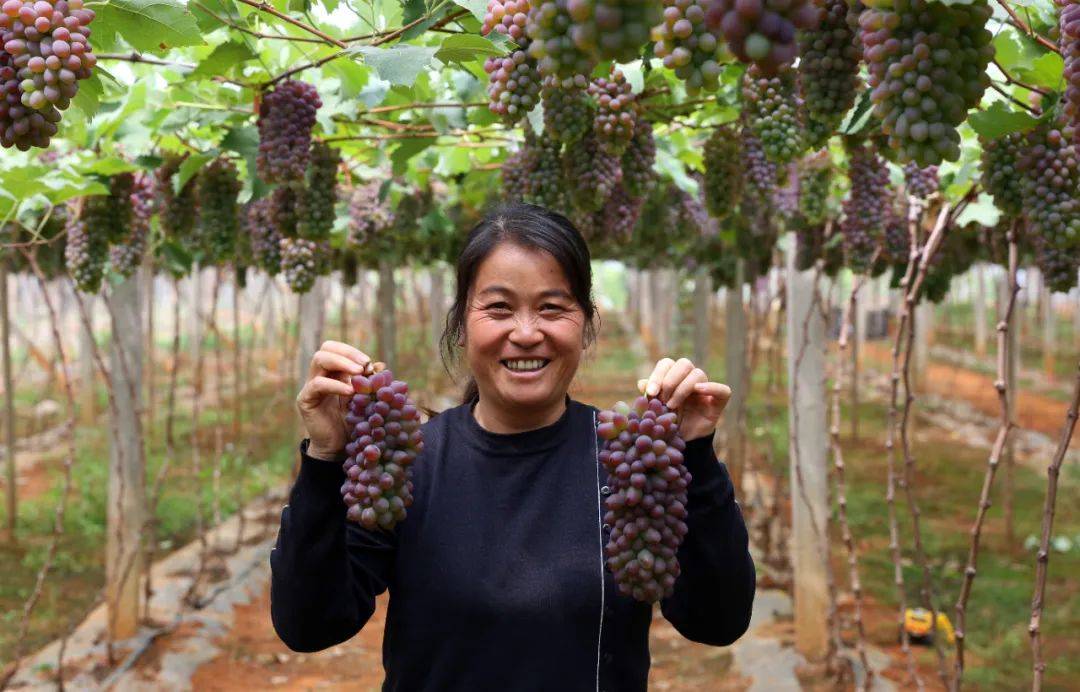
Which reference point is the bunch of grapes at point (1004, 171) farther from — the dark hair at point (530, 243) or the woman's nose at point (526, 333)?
the woman's nose at point (526, 333)

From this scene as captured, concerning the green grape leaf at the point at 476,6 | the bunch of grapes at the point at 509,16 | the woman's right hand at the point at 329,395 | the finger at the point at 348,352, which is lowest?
the woman's right hand at the point at 329,395

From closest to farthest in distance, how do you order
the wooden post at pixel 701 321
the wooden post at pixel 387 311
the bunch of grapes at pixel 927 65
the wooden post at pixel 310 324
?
1. the bunch of grapes at pixel 927 65
2. the wooden post at pixel 310 324
3. the wooden post at pixel 701 321
4. the wooden post at pixel 387 311

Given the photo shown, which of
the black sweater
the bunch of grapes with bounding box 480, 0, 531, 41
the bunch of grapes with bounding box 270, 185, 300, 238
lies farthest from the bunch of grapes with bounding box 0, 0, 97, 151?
the bunch of grapes with bounding box 270, 185, 300, 238

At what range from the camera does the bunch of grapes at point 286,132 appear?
1.98 m

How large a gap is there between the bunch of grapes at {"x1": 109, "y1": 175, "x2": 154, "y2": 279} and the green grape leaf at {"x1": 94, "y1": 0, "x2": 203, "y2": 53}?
1.54 m

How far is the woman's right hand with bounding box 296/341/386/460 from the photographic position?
4.03 ft

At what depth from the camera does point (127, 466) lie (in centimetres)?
490

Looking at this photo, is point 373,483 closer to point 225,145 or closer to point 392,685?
point 392,685

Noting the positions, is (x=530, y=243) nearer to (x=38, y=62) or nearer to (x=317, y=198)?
(x=38, y=62)

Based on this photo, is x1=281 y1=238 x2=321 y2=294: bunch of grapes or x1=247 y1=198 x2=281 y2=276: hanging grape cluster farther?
x1=247 y1=198 x2=281 y2=276: hanging grape cluster

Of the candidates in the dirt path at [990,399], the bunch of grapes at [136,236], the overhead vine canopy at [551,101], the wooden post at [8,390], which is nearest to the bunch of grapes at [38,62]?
the overhead vine canopy at [551,101]

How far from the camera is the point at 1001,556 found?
6773 millimetres

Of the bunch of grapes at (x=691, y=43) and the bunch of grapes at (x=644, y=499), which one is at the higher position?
the bunch of grapes at (x=691, y=43)

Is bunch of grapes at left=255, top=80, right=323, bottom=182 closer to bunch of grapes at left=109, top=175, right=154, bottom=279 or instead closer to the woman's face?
the woman's face
